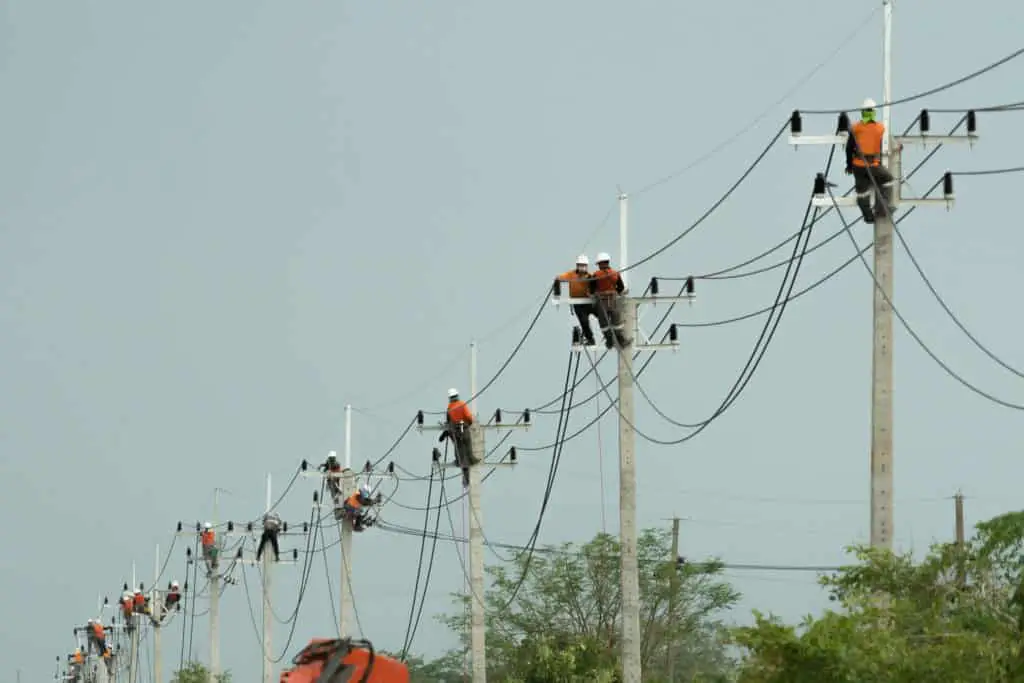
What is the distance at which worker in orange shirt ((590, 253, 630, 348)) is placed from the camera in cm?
3397

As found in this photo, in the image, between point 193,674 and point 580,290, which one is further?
point 193,674

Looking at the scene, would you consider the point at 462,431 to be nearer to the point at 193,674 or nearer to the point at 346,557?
the point at 346,557

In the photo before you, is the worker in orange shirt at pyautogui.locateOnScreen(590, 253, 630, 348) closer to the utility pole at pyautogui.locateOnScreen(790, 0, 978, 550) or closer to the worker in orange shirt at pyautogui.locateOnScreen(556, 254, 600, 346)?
the worker in orange shirt at pyautogui.locateOnScreen(556, 254, 600, 346)

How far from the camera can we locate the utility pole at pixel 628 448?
32.2m

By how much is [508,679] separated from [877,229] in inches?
1402

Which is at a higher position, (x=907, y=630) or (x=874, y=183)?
(x=874, y=183)

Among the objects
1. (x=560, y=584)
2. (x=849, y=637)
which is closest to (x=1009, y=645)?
(x=849, y=637)

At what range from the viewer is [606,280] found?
34000 mm

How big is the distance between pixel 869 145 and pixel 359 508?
115 feet

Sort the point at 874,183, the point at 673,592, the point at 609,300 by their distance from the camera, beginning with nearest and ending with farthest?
the point at 874,183 < the point at 609,300 < the point at 673,592

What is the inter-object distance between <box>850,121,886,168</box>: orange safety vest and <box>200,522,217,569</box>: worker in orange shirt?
51.9m

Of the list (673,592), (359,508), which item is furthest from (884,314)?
(673,592)

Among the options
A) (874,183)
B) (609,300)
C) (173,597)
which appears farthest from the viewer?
(173,597)

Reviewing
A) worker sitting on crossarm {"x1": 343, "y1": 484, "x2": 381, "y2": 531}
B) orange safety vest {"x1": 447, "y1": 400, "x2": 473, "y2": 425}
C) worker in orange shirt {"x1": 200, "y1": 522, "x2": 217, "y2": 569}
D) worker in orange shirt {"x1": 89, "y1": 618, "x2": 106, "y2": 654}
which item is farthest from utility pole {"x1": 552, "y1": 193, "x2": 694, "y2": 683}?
worker in orange shirt {"x1": 89, "y1": 618, "x2": 106, "y2": 654}
